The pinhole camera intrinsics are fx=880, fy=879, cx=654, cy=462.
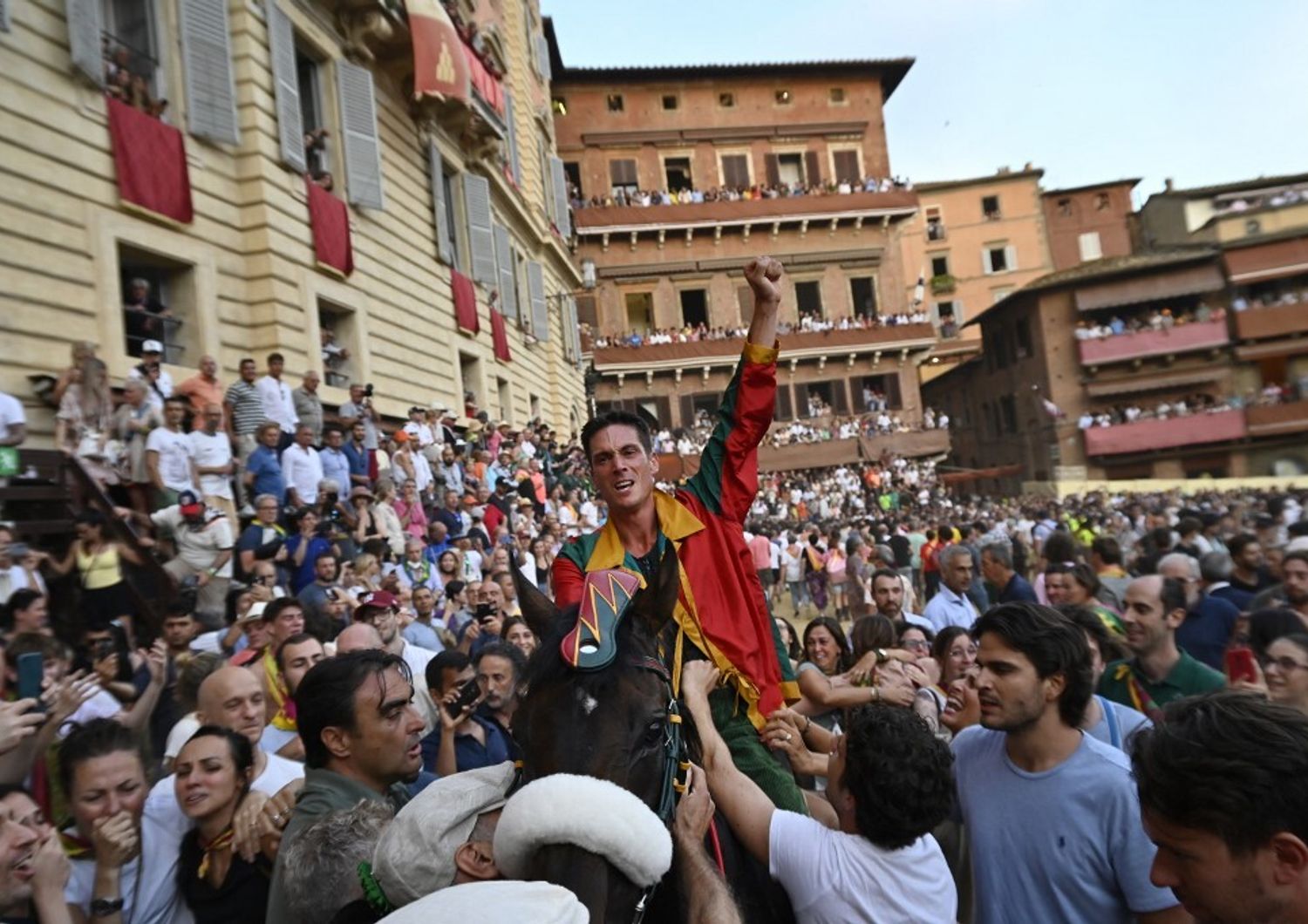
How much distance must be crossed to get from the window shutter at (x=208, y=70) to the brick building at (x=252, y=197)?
2 centimetres

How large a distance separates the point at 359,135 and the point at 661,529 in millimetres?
15587

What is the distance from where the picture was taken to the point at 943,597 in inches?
312

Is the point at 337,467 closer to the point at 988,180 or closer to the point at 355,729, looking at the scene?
the point at 355,729

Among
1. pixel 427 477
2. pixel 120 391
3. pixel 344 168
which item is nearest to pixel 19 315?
pixel 120 391

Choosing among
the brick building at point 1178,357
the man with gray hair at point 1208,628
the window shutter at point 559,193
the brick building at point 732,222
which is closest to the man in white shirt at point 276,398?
the man with gray hair at point 1208,628

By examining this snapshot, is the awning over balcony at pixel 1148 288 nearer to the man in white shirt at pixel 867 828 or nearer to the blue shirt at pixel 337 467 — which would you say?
the blue shirt at pixel 337 467

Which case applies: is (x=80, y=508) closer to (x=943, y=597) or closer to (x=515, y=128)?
(x=943, y=597)

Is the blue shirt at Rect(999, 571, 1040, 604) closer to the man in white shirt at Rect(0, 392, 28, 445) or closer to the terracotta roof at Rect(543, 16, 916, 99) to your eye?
the man in white shirt at Rect(0, 392, 28, 445)

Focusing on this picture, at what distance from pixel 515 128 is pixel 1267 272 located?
111ft

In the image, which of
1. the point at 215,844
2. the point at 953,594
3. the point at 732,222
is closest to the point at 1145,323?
the point at 732,222

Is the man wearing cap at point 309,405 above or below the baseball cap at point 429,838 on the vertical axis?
above

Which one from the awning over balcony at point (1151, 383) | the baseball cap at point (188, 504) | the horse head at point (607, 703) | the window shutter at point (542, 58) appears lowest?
the horse head at point (607, 703)

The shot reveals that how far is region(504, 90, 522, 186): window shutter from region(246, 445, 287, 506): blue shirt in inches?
755

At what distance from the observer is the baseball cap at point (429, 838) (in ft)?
6.82
